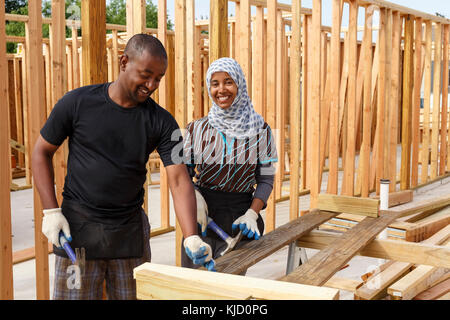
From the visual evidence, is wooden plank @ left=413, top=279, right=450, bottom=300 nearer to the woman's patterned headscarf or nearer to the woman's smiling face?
the woman's patterned headscarf

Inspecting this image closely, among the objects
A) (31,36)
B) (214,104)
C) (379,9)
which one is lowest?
(214,104)

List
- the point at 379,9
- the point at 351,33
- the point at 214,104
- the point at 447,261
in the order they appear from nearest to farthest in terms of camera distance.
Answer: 1. the point at 447,261
2. the point at 214,104
3. the point at 351,33
4. the point at 379,9

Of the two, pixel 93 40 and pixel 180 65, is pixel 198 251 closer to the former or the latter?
pixel 93 40

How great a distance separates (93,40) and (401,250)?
2112 mm

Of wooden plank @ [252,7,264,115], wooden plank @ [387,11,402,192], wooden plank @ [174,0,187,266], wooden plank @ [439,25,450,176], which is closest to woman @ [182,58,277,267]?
wooden plank @ [174,0,187,266]

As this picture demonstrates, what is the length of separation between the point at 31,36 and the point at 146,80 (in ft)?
3.66

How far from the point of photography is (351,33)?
21.1 feet

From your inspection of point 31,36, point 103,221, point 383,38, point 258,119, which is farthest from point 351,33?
point 103,221

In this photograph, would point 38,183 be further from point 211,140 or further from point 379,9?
point 379,9

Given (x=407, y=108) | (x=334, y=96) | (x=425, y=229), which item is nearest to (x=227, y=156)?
(x=425, y=229)

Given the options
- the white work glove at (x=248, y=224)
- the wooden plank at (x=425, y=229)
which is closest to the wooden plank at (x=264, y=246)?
the white work glove at (x=248, y=224)

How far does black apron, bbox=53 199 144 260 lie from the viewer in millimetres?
2150

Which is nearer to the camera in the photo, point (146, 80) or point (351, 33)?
point (146, 80)

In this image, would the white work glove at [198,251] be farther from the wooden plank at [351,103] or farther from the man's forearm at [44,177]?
the wooden plank at [351,103]
